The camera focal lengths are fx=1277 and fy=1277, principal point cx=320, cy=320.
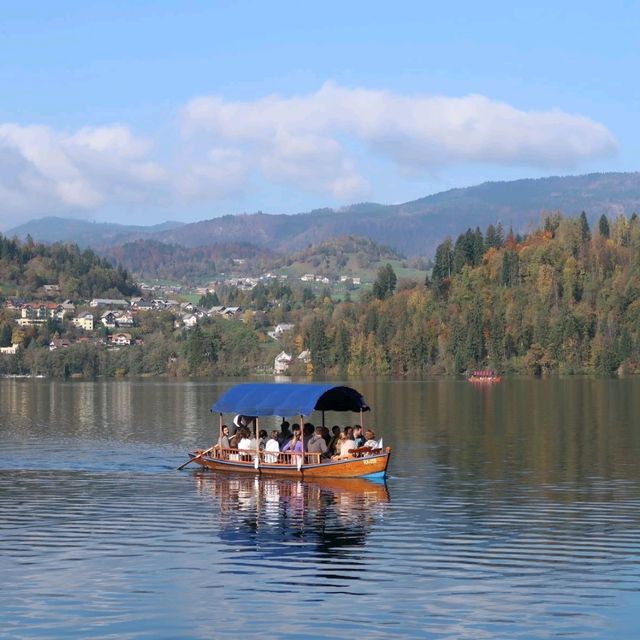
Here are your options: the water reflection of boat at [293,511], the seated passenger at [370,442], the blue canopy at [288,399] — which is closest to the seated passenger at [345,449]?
the seated passenger at [370,442]

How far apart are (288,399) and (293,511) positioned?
12.3 meters

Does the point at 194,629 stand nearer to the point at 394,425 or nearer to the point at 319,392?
the point at 319,392

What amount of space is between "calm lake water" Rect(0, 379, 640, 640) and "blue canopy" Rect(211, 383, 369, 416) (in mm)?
3391

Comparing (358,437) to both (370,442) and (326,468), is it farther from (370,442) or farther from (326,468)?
(326,468)

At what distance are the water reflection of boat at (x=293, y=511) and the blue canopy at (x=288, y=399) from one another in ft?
10.5

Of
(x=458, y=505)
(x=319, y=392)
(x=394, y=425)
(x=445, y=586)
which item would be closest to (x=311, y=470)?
(x=319, y=392)

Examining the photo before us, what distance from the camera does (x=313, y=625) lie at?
29.8 meters

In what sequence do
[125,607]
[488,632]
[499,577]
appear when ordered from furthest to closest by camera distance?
[499,577] → [125,607] → [488,632]

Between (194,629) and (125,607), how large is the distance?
2.67m

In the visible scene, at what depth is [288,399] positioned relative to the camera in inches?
2355

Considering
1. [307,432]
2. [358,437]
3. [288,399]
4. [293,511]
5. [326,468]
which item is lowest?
[293,511]

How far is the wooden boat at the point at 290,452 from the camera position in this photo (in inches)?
2224

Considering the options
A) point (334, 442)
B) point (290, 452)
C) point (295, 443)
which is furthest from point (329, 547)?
point (334, 442)

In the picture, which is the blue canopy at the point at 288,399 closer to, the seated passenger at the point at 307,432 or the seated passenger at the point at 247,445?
the seated passenger at the point at 307,432
